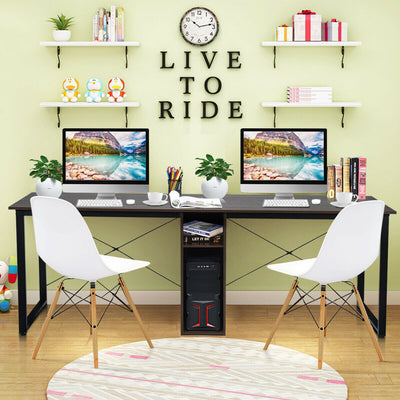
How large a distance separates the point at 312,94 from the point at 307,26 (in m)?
0.41

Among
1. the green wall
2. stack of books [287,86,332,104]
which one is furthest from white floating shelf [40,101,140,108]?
stack of books [287,86,332,104]

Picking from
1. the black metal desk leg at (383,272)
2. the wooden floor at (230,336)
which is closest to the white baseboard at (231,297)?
the wooden floor at (230,336)

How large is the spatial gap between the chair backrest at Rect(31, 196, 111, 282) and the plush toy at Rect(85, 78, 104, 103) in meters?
1.07

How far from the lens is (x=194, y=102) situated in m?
3.97

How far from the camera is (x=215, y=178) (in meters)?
3.69

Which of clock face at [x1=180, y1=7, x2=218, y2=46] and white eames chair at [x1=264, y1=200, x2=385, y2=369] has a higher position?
clock face at [x1=180, y1=7, x2=218, y2=46]

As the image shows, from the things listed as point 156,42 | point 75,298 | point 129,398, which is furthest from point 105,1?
point 129,398

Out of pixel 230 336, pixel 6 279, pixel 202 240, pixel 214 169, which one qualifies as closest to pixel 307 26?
pixel 214 169

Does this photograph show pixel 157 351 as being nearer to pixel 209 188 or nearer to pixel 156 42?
pixel 209 188

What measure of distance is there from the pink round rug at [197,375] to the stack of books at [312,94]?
1521 mm

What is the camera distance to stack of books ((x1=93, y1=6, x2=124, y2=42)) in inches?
150

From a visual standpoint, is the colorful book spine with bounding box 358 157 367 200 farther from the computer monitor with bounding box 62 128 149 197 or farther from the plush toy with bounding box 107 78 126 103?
the plush toy with bounding box 107 78 126 103

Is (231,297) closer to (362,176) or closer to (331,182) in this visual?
(331,182)

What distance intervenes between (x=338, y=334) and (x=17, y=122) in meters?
2.37
